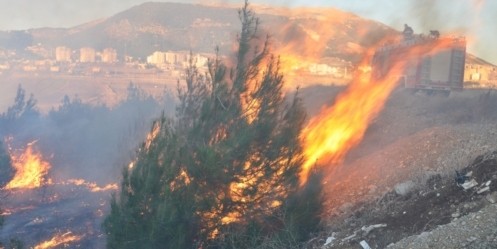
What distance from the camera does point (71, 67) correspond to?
8919 centimetres

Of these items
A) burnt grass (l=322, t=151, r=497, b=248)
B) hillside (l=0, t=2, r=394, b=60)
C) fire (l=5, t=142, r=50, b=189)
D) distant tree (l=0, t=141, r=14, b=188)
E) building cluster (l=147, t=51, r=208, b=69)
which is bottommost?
fire (l=5, t=142, r=50, b=189)

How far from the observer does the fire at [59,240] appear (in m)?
23.2

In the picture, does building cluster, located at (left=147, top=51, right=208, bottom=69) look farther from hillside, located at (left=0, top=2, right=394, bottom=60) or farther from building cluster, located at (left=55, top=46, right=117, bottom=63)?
building cluster, located at (left=55, top=46, right=117, bottom=63)

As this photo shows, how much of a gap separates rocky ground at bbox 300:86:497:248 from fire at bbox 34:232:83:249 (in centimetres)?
1337

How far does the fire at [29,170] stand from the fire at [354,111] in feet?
70.8

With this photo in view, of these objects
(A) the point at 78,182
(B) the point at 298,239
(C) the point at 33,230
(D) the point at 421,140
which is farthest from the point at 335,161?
(A) the point at 78,182

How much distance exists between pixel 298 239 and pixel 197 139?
4.22 metres

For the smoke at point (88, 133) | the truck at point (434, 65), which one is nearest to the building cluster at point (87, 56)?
the smoke at point (88, 133)

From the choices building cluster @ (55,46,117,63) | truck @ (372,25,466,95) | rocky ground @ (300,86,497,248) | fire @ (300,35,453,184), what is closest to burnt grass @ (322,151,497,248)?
rocky ground @ (300,86,497,248)

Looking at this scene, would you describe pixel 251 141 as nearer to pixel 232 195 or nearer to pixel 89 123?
pixel 232 195

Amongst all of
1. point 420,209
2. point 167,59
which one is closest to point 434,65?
point 420,209

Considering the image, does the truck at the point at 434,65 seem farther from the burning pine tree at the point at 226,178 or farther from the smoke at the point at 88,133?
the smoke at the point at 88,133

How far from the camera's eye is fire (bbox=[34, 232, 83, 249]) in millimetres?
23177

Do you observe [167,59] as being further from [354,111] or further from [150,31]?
[354,111]
